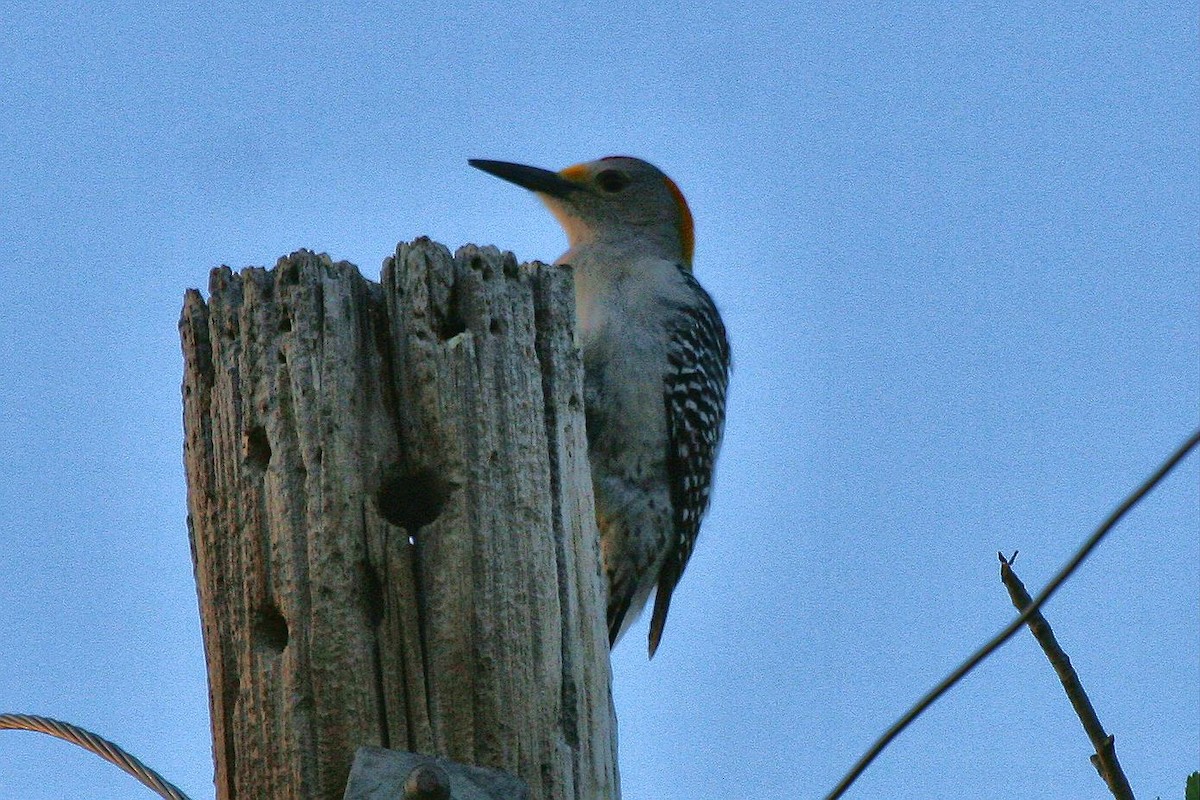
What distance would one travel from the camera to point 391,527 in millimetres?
3451

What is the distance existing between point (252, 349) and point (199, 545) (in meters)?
0.45

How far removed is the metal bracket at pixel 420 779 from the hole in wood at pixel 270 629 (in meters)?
0.39

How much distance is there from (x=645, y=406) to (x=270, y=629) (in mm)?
2965

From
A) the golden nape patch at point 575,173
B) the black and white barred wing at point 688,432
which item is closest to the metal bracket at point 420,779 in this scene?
the black and white barred wing at point 688,432

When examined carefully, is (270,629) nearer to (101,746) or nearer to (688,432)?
(101,746)

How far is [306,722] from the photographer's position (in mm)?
3309

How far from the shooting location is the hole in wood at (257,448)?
3531mm

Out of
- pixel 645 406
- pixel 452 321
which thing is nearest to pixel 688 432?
pixel 645 406

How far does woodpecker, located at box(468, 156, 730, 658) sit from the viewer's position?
20.1ft

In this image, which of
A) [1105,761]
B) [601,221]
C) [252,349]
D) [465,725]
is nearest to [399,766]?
[465,725]

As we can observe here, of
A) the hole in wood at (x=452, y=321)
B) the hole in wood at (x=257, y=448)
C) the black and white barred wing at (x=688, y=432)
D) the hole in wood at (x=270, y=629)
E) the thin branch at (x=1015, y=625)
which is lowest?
the thin branch at (x=1015, y=625)

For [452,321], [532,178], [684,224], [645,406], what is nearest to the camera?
[452,321]

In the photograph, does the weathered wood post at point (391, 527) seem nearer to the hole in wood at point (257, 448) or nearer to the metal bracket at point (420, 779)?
the hole in wood at point (257, 448)

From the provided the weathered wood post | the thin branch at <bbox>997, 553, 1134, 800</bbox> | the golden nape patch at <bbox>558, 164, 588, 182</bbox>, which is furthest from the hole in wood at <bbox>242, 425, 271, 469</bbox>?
the golden nape patch at <bbox>558, 164, 588, 182</bbox>
